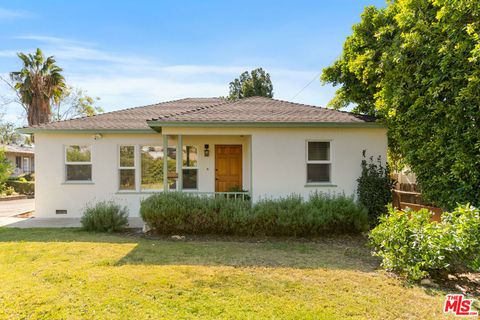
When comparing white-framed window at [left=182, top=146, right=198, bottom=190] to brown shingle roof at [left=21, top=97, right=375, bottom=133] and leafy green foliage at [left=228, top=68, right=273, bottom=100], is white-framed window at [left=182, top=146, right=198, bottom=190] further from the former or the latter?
leafy green foliage at [left=228, top=68, right=273, bottom=100]

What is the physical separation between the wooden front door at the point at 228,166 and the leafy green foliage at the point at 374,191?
4.28 meters

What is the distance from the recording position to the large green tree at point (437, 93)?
6105 mm

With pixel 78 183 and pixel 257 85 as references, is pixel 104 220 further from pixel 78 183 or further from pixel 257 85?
pixel 257 85

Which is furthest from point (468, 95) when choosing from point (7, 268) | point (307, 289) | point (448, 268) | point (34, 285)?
point (7, 268)

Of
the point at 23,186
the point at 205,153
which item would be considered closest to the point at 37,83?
the point at 23,186

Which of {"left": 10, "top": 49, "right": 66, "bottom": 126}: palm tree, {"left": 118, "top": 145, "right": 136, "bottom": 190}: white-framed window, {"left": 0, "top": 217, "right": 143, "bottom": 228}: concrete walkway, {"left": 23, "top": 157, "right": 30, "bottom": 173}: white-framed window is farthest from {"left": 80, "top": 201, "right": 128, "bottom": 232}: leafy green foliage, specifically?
{"left": 23, "top": 157, "right": 30, "bottom": 173}: white-framed window

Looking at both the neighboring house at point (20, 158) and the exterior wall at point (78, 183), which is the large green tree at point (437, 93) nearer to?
the exterior wall at point (78, 183)

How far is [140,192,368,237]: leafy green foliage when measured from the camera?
7.90 m

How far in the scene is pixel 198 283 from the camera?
4.67 metres

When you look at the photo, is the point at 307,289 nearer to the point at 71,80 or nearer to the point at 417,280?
the point at 417,280

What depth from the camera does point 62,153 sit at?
1067cm

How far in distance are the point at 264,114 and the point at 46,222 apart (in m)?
7.82

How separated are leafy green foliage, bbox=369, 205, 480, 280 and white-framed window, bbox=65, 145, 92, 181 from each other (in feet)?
31.6

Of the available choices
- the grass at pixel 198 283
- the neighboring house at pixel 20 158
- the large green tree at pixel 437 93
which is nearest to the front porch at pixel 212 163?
the grass at pixel 198 283
